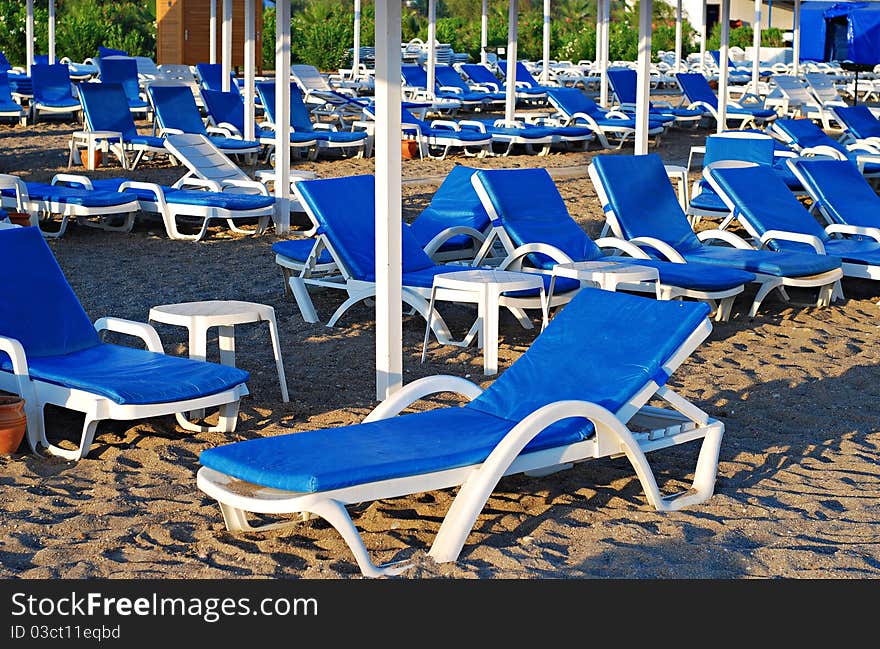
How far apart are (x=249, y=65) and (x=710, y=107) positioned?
23.5 ft

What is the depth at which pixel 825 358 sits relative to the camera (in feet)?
19.7

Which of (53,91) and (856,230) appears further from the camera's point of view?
(53,91)

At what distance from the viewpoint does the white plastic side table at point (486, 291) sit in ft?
18.5

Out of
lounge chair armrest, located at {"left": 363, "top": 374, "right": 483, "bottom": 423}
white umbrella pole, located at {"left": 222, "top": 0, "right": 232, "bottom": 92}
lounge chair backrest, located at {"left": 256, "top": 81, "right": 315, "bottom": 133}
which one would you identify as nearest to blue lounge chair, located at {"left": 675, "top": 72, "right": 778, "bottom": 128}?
lounge chair backrest, located at {"left": 256, "top": 81, "right": 315, "bottom": 133}

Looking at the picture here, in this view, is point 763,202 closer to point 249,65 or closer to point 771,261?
point 771,261

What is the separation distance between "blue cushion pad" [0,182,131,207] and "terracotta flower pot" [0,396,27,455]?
172 inches

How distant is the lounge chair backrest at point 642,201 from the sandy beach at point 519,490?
0.75m

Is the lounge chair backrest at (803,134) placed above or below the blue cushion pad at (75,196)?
above

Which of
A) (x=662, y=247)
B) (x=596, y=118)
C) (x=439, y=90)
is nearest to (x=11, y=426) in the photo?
(x=662, y=247)

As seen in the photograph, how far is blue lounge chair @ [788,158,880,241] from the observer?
26.6 feet

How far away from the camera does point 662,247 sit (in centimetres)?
689

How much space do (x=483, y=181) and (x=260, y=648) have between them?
4356 millimetres

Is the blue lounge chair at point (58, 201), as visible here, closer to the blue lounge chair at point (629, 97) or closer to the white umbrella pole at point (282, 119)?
the white umbrella pole at point (282, 119)

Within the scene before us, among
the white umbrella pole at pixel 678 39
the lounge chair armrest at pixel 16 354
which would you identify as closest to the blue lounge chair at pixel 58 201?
the lounge chair armrest at pixel 16 354
